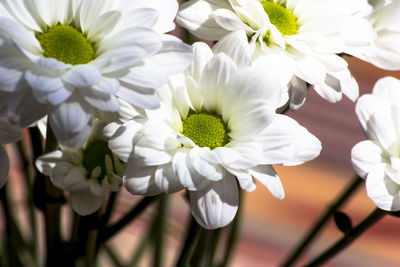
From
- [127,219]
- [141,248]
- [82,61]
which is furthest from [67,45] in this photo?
[141,248]

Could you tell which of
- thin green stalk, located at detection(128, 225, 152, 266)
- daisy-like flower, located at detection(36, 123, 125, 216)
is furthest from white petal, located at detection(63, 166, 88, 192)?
thin green stalk, located at detection(128, 225, 152, 266)

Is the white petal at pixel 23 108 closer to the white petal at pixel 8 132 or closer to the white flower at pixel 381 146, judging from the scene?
the white petal at pixel 8 132

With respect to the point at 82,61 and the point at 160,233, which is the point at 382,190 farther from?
the point at 160,233

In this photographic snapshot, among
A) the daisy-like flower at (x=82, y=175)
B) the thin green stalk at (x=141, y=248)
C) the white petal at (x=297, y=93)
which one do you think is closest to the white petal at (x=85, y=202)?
the daisy-like flower at (x=82, y=175)

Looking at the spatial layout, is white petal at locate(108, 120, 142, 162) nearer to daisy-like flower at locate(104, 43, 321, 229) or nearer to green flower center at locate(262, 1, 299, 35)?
daisy-like flower at locate(104, 43, 321, 229)

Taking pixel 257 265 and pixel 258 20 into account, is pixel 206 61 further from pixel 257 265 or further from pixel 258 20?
pixel 257 265
